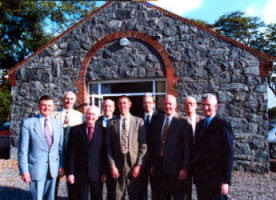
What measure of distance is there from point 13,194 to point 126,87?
4.32 metres

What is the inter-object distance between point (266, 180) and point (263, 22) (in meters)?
19.0

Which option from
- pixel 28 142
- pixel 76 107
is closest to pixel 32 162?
pixel 28 142

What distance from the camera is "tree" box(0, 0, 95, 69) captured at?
49.7 ft

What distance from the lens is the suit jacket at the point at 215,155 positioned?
3018 millimetres

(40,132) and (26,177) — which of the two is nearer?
(26,177)

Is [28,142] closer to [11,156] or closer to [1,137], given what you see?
[11,156]

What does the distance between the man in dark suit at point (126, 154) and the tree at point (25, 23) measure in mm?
13680

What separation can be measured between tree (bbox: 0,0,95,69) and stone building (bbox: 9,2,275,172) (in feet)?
25.3

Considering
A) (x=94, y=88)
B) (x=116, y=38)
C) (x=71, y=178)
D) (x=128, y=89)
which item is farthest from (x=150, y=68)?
(x=71, y=178)

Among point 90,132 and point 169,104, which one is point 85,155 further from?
point 169,104

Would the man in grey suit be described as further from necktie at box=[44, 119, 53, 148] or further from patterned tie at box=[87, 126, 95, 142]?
patterned tie at box=[87, 126, 95, 142]

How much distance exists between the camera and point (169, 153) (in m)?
3.44

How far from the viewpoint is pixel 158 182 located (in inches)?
142

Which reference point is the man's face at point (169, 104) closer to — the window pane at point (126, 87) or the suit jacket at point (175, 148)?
the suit jacket at point (175, 148)
